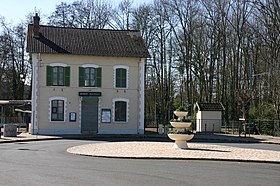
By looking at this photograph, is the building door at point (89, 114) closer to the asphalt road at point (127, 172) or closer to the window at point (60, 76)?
the window at point (60, 76)

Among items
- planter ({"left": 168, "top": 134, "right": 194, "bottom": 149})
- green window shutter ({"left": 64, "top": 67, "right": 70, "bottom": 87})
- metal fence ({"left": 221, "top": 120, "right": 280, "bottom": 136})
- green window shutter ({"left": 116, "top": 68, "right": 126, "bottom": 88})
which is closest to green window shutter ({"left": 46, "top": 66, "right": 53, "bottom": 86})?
green window shutter ({"left": 64, "top": 67, "right": 70, "bottom": 87})

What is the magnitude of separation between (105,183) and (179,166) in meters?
5.18

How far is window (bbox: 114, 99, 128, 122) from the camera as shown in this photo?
135 ft

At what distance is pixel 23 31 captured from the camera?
58.2 meters

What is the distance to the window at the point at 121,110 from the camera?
4112cm

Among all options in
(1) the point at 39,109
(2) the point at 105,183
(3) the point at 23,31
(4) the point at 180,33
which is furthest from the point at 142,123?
(2) the point at 105,183

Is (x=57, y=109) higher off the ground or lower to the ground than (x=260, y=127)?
higher

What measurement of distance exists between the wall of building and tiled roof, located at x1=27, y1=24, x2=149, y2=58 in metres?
0.54

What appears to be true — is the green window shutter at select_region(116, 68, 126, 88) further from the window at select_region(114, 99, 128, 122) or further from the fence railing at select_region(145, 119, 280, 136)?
the fence railing at select_region(145, 119, 280, 136)

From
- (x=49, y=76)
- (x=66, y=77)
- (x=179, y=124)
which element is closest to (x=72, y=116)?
(x=66, y=77)

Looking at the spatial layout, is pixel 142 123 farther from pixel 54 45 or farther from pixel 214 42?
pixel 214 42

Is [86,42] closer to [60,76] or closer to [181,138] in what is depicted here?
[60,76]

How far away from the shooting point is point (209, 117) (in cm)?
4525

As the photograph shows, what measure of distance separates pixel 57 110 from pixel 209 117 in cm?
1461
